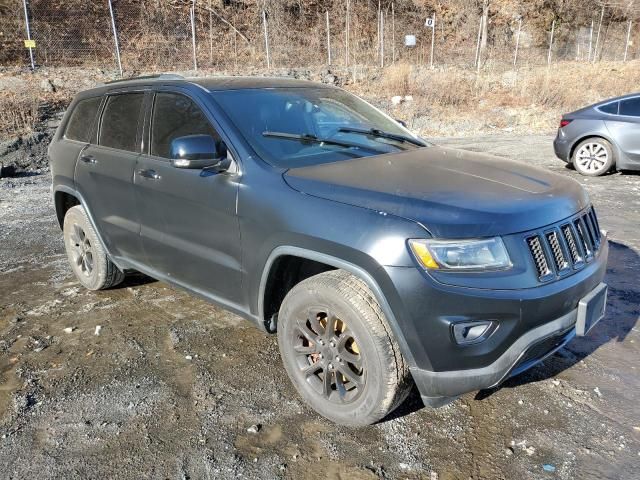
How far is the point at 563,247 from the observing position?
2.65 metres

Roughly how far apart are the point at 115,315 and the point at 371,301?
8.74 ft

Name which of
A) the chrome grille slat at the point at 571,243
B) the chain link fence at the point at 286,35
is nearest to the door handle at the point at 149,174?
the chrome grille slat at the point at 571,243

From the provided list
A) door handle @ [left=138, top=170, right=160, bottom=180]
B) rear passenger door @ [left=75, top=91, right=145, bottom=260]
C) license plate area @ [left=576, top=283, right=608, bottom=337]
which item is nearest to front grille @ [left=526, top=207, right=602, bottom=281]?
license plate area @ [left=576, top=283, right=608, bottom=337]

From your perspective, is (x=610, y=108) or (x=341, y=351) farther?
(x=610, y=108)

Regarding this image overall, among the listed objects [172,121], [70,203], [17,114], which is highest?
[172,121]

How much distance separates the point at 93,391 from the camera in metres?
3.27

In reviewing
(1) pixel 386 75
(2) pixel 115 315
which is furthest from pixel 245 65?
(2) pixel 115 315

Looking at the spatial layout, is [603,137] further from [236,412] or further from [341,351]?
[236,412]

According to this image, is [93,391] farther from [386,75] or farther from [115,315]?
[386,75]

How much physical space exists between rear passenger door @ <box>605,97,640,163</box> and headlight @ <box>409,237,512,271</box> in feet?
26.5

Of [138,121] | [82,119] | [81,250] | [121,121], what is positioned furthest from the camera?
[81,250]

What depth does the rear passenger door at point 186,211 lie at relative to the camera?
321 centimetres

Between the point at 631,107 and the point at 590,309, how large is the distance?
26.1 ft

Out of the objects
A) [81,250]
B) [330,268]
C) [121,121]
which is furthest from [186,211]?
[81,250]
